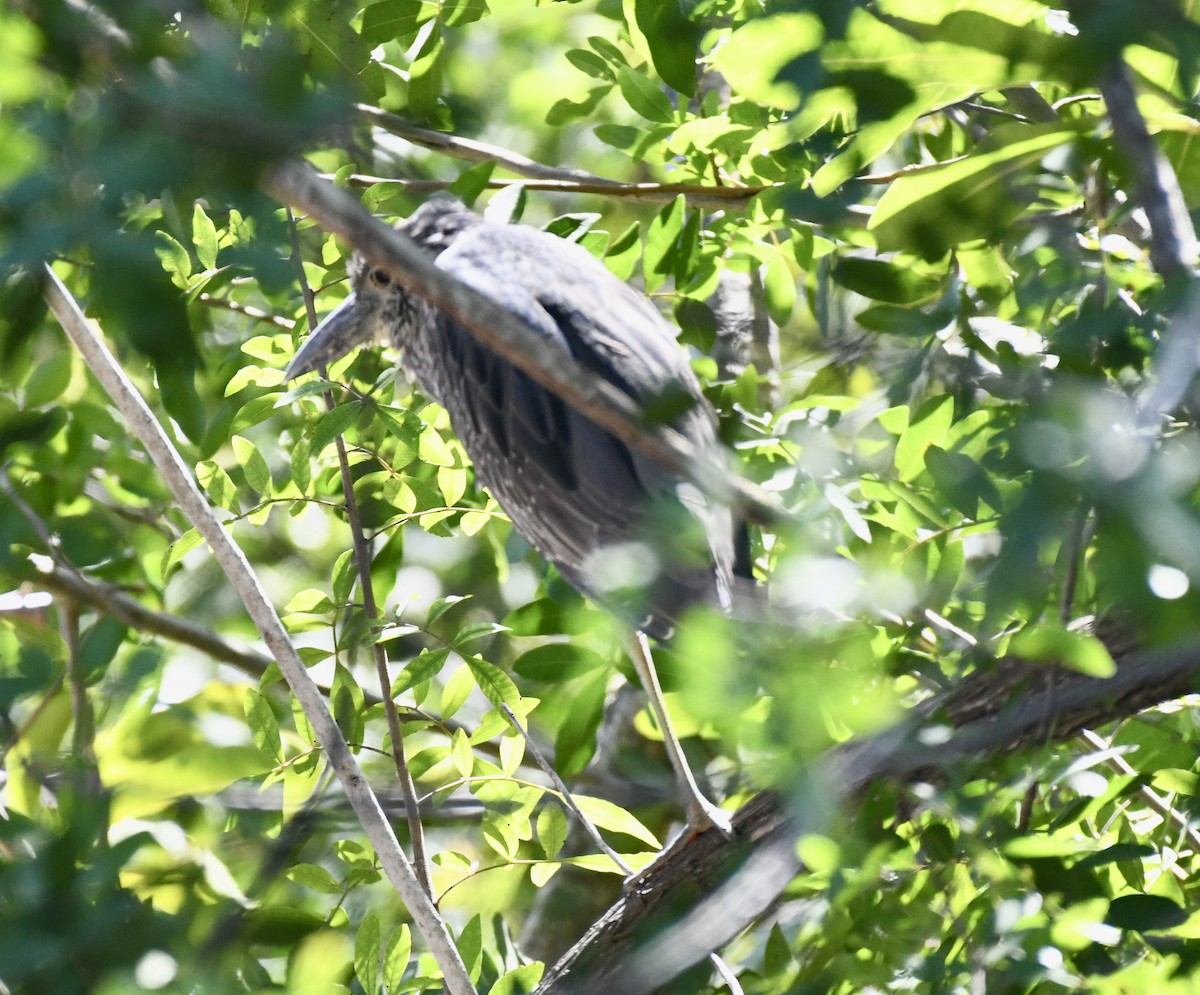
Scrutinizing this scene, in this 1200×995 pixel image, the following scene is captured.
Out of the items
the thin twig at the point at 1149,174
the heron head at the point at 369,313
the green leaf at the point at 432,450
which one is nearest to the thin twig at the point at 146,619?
the green leaf at the point at 432,450

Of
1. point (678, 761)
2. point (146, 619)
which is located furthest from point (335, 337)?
point (678, 761)

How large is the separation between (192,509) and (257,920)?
2.41ft

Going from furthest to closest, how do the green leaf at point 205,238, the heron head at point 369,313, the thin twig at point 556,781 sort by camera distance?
1. the heron head at point 369,313
2. the thin twig at point 556,781
3. the green leaf at point 205,238

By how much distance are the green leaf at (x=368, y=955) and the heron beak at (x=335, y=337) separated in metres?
1.05

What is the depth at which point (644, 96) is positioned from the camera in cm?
232

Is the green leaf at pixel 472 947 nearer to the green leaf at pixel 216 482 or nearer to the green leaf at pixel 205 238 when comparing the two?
the green leaf at pixel 216 482

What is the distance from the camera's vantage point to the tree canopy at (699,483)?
35.2 inches

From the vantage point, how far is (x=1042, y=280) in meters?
1.23

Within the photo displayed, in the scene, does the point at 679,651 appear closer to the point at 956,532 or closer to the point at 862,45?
the point at 862,45

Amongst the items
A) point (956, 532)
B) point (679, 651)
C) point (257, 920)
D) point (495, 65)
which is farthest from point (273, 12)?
point (495, 65)

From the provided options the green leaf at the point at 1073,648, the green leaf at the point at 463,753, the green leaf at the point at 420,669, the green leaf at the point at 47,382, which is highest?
the green leaf at the point at 47,382

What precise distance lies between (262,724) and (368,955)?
401 mm

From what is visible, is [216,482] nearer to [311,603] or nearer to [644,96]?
[311,603]

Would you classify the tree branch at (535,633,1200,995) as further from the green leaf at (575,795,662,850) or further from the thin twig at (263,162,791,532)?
the thin twig at (263,162,791,532)
